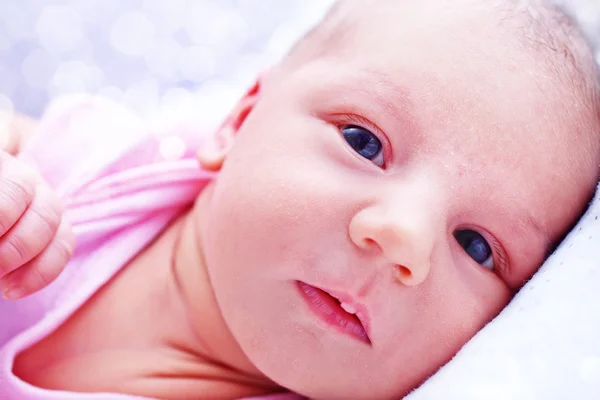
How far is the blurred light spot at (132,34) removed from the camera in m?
1.76

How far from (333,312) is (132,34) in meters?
1.20

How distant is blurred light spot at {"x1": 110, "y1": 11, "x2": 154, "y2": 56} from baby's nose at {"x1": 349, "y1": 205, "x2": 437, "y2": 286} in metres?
1.17

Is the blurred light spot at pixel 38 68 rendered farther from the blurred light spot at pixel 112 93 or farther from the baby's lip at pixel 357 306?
the baby's lip at pixel 357 306

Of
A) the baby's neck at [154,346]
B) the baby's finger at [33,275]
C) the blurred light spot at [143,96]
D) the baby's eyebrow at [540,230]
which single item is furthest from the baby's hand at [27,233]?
the blurred light spot at [143,96]

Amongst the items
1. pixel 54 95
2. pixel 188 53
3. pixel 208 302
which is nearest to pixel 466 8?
pixel 208 302

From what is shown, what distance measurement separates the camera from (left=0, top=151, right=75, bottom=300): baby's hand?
0.85 metres

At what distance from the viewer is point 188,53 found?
1810 mm

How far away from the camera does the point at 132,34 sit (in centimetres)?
177

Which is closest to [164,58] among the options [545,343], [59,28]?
[59,28]

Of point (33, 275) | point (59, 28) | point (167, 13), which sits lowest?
point (33, 275)

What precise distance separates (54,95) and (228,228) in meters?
1.00

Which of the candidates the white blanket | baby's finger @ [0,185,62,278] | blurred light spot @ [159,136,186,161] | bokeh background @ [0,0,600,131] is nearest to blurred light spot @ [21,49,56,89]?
bokeh background @ [0,0,600,131]

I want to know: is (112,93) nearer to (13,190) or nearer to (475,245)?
(13,190)

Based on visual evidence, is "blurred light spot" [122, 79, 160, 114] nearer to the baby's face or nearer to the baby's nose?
the baby's face
